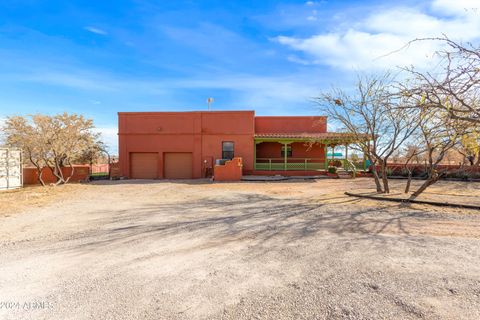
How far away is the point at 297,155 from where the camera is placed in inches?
888

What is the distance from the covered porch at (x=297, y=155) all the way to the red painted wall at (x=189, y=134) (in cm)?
149

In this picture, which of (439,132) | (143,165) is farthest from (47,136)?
(439,132)

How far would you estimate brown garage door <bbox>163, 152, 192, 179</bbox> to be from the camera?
69.4ft

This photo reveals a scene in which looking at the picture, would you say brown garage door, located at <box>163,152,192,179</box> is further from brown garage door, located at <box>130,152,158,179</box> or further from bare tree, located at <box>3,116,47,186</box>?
bare tree, located at <box>3,116,47,186</box>

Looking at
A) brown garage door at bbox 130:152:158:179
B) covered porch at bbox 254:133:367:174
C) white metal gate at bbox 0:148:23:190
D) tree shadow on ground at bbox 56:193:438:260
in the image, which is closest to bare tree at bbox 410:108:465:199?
tree shadow on ground at bbox 56:193:438:260

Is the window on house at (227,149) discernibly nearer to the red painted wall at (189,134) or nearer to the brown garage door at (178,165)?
the red painted wall at (189,134)

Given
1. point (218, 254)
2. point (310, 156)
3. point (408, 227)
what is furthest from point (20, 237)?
point (310, 156)

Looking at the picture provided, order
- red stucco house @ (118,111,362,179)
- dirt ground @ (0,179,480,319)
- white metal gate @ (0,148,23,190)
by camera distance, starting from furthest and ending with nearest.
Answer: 1. red stucco house @ (118,111,362,179)
2. white metal gate @ (0,148,23,190)
3. dirt ground @ (0,179,480,319)

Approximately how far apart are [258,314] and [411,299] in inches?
70.5

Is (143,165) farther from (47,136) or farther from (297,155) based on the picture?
(297,155)

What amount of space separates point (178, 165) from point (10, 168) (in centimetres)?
1068

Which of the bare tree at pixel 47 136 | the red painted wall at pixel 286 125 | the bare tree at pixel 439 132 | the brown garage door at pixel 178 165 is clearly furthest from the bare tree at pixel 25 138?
the bare tree at pixel 439 132

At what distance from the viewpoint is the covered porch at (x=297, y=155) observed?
20.4m

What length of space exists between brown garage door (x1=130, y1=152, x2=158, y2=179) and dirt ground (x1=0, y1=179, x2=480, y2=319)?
14.2 m
